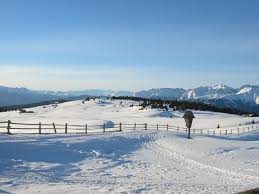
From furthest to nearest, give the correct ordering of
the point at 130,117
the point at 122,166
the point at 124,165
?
the point at 130,117 < the point at 124,165 < the point at 122,166

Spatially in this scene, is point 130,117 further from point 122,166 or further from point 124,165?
point 122,166

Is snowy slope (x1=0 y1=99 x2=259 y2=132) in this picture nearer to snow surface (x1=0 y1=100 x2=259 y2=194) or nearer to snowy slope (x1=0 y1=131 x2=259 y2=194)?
snow surface (x1=0 y1=100 x2=259 y2=194)

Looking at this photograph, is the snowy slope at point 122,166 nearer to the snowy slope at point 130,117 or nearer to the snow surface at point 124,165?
the snow surface at point 124,165

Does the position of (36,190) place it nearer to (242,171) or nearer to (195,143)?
(242,171)

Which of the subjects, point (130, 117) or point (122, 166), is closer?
point (122, 166)

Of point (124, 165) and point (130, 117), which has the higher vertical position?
point (130, 117)

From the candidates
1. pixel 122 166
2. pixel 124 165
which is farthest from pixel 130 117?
pixel 122 166

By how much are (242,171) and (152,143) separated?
15.5 m

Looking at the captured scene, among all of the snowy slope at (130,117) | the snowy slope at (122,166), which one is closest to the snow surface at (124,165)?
the snowy slope at (122,166)

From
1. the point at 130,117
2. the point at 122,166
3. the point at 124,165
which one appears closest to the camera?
the point at 122,166

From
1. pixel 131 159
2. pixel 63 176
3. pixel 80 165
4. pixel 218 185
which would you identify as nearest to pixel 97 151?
pixel 131 159

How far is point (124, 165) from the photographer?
32469mm

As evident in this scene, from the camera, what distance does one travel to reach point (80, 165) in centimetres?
3084

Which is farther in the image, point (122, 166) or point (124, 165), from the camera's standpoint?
point (124, 165)
